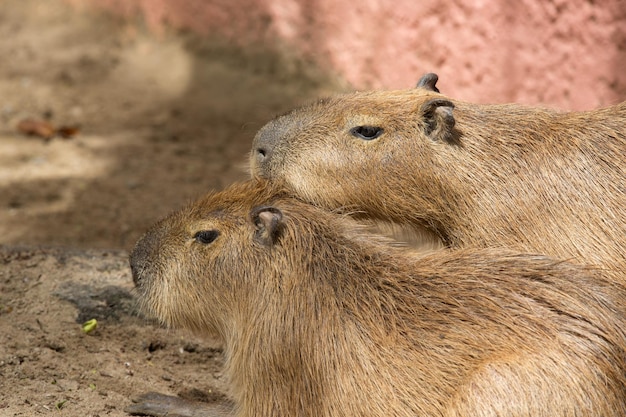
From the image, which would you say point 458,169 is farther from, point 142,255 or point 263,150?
point 142,255

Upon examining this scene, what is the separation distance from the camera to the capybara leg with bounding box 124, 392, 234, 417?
3672mm

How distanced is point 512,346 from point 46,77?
6.63 metres

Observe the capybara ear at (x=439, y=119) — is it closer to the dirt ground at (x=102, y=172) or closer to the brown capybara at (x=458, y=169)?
the brown capybara at (x=458, y=169)

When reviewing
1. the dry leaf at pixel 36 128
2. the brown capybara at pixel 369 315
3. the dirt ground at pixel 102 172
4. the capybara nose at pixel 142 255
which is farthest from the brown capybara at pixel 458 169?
the dry leaf at pixel 36 128

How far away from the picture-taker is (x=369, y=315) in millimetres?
3184

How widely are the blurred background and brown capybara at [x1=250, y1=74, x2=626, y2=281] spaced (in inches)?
58.4

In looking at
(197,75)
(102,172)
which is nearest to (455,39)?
(197,75)

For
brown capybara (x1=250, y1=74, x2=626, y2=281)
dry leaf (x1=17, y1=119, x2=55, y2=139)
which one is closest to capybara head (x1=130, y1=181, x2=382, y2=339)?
brown capybara (x1=250, y1=74, x2=626, y2=281)

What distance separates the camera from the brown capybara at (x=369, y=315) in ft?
9.38

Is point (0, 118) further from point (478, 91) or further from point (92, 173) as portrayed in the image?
point (478, 91)

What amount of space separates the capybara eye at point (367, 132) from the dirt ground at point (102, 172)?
1.26 meters

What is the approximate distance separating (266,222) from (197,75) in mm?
5228

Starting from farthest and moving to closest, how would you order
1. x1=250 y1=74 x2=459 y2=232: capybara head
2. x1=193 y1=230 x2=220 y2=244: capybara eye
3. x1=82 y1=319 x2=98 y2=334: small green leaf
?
x1=82 y1=319 x2=98 y2=334: small green leaf, x1=250 y1=74 x2=459 y2=232: capybara head, x1=193 y1=230 x2=220 y2=244: capybara eye

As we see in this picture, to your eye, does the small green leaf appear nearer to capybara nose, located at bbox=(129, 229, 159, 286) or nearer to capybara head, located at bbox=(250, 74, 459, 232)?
capybara nose, located at bbox=(129, 229, 159, 286)
